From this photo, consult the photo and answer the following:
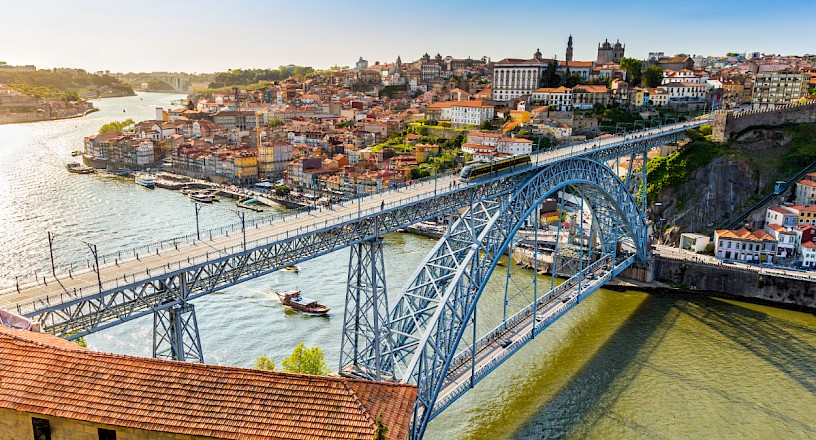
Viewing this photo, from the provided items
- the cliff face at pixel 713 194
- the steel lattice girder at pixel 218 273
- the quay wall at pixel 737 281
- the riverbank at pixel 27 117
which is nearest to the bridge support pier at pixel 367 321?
the steel lattice girder at pixel 218 273

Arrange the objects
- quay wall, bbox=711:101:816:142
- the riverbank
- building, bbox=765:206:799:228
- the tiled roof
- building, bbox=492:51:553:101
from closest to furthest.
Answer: the tiled roof
building, bbox=765:206:799:228
quay wall, bbox=711:101:816:142
building, bbox=492:51:553:101
the riverbank

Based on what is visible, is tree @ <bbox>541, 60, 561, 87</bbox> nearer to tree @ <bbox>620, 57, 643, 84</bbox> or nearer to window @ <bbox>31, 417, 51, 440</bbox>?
tree @ <bbox>620, 57, 643, 84</bbox>

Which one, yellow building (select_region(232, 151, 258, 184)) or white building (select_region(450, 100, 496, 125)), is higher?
white building (select_region(450, 100, 496, 125))

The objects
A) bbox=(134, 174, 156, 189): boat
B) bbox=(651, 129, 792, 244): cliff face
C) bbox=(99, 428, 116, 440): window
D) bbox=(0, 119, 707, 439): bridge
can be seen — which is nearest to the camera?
bbox=(99, 428, 116, 440): window

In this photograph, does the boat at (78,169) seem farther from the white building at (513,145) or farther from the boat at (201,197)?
the white building at (513,145)

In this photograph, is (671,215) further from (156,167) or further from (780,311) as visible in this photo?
(156,167)

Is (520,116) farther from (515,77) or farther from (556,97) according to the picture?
(515,77)

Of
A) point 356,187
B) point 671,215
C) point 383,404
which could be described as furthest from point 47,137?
point 383,404

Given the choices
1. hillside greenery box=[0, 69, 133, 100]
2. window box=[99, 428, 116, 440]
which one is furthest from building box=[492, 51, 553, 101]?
hillside greenery box=[0, 69, 133, 100]
